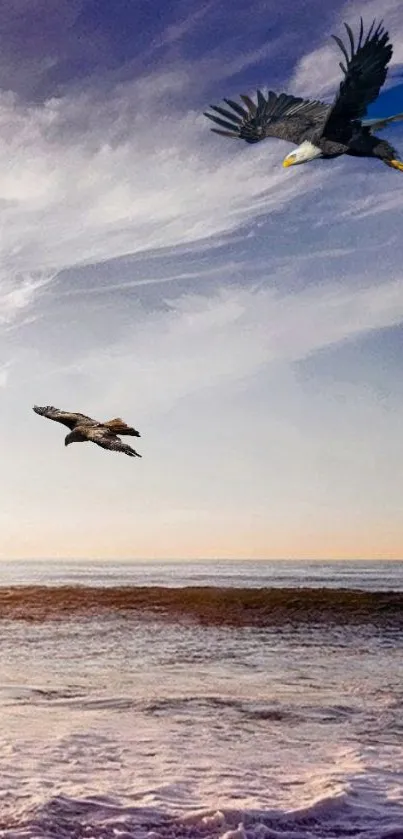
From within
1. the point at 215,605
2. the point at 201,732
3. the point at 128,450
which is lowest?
the point at 201,732

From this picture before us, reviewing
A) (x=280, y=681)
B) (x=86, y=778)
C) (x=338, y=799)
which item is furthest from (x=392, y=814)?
(x=280, y=681)

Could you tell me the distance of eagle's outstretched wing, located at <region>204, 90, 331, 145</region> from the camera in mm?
9742

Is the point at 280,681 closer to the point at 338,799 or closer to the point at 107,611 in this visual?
the point at 338,799

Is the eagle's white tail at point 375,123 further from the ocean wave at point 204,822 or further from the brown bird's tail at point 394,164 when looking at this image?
the ocean wave at point 204,822

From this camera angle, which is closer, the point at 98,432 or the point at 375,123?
the point at 98,432

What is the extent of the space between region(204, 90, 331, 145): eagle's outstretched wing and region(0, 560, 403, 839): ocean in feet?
22.5

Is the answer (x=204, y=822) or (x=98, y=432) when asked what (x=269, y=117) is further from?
(x=204, y=822)

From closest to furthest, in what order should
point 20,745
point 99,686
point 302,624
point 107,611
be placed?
point 20,745, point 99,686, point 302,624, point 107,611

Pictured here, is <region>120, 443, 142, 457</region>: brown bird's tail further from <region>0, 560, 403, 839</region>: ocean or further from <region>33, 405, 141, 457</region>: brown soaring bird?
<region>0, 560, 403, 839</region>: ocean

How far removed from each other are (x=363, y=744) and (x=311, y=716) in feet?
3.86

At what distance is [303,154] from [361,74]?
1.21 m

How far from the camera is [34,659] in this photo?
13.0 meters

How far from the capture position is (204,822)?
18.9 feet

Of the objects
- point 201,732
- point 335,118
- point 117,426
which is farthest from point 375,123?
point 201,732
